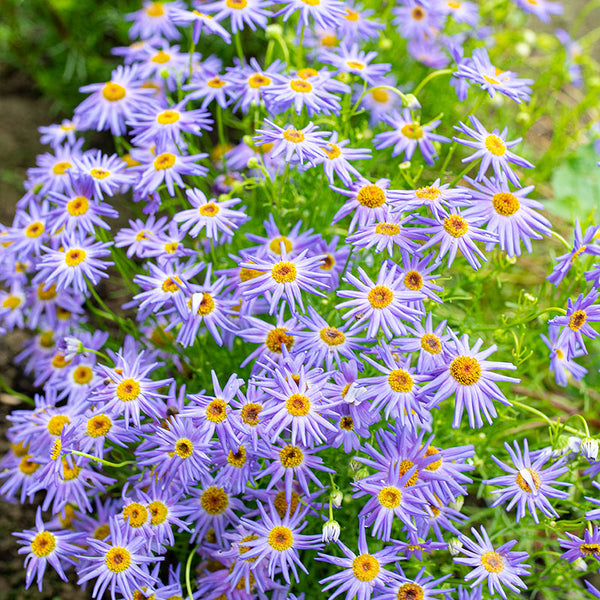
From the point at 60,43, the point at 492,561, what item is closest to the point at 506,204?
the point at 492,561

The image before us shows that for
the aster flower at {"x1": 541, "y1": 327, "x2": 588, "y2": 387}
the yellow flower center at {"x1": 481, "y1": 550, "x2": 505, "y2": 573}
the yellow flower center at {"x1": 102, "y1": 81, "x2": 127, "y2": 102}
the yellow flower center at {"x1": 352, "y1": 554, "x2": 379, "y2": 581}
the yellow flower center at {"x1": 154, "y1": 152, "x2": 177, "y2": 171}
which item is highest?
the yellow flower center at {"x1": 102, "y1": 81, "x2": 127, "y2": 102}

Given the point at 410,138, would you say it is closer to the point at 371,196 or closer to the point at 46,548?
the point at 371,196

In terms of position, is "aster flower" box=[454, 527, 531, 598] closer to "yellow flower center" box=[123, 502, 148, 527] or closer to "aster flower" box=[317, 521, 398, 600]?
"aster flower" box=[317, 521, 398, 600]

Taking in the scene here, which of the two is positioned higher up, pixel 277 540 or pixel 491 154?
pixel 491 154

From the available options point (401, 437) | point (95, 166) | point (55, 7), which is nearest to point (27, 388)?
point (95, 166)

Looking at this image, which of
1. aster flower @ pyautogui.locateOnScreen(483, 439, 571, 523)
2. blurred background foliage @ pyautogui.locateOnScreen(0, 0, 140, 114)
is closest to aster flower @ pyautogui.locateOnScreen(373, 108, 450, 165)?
aster flower @ pyautogui.locateOnScreen(483, 439, 571, 523)
